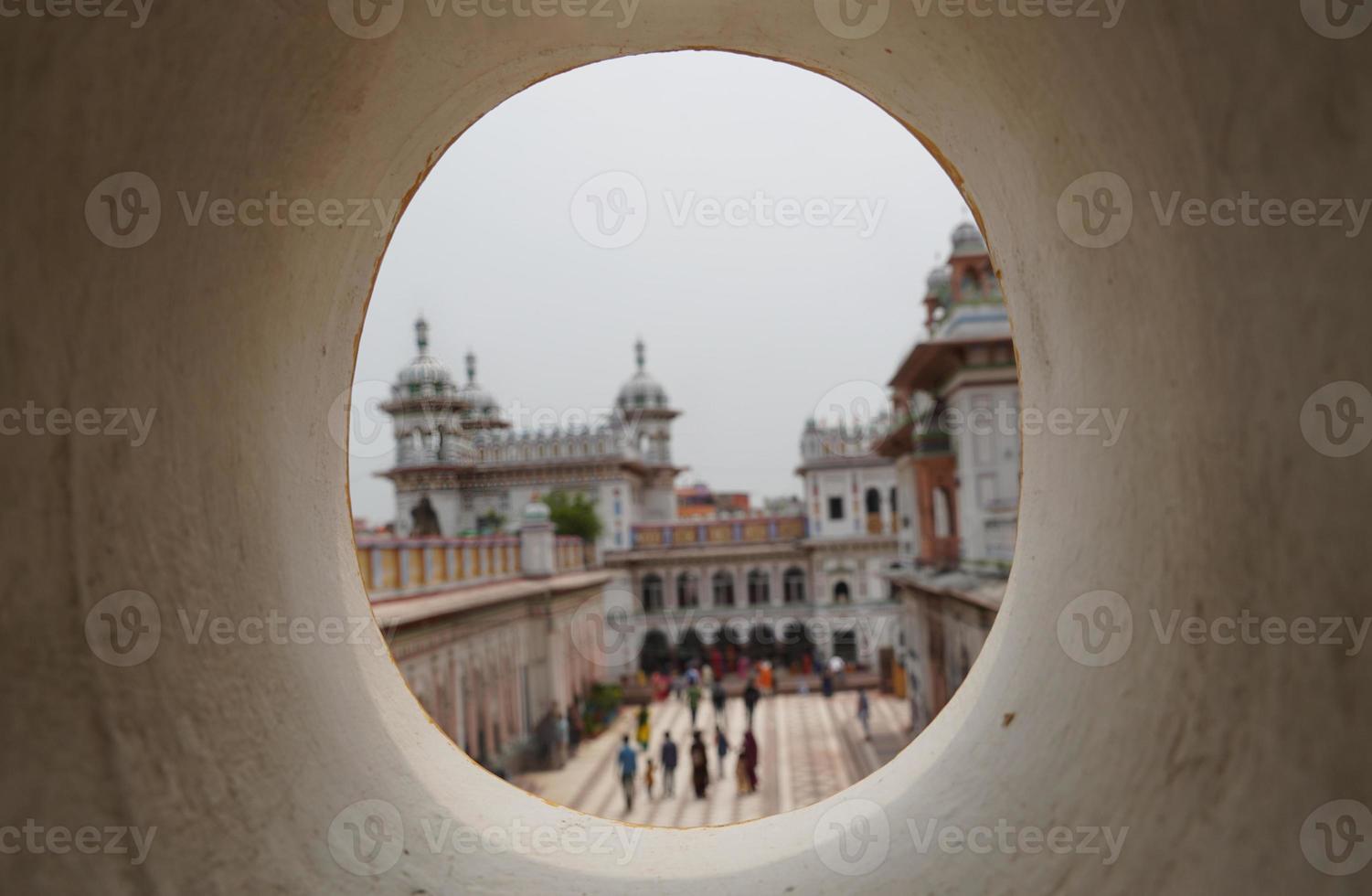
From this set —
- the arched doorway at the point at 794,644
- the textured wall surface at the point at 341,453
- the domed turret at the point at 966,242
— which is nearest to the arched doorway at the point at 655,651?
the arched doorway at the point at 794,644

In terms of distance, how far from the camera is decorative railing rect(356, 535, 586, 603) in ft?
44.7

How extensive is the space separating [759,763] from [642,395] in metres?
28.6

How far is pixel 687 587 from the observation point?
128 ft

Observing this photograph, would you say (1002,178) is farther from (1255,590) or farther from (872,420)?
(872,420)

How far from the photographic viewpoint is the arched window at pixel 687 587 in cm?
3900

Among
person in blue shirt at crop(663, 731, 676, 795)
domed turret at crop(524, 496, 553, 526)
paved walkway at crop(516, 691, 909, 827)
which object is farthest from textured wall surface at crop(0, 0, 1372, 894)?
domed turret at crop(524, 496, 553, 526)

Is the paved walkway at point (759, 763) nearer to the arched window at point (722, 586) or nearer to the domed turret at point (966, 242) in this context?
the domed turret at point (966, 242)

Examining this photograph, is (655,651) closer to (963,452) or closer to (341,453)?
(963,452)

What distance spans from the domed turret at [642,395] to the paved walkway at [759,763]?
2004cm

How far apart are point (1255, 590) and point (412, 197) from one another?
9.08 feet

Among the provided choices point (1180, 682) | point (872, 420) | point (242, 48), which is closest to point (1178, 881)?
point (1180, 682)

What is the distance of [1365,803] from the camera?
1.65 meters

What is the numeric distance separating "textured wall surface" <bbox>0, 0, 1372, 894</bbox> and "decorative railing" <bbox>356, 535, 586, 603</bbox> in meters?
7.22

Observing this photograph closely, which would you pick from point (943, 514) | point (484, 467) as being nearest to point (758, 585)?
point (484, 467)
